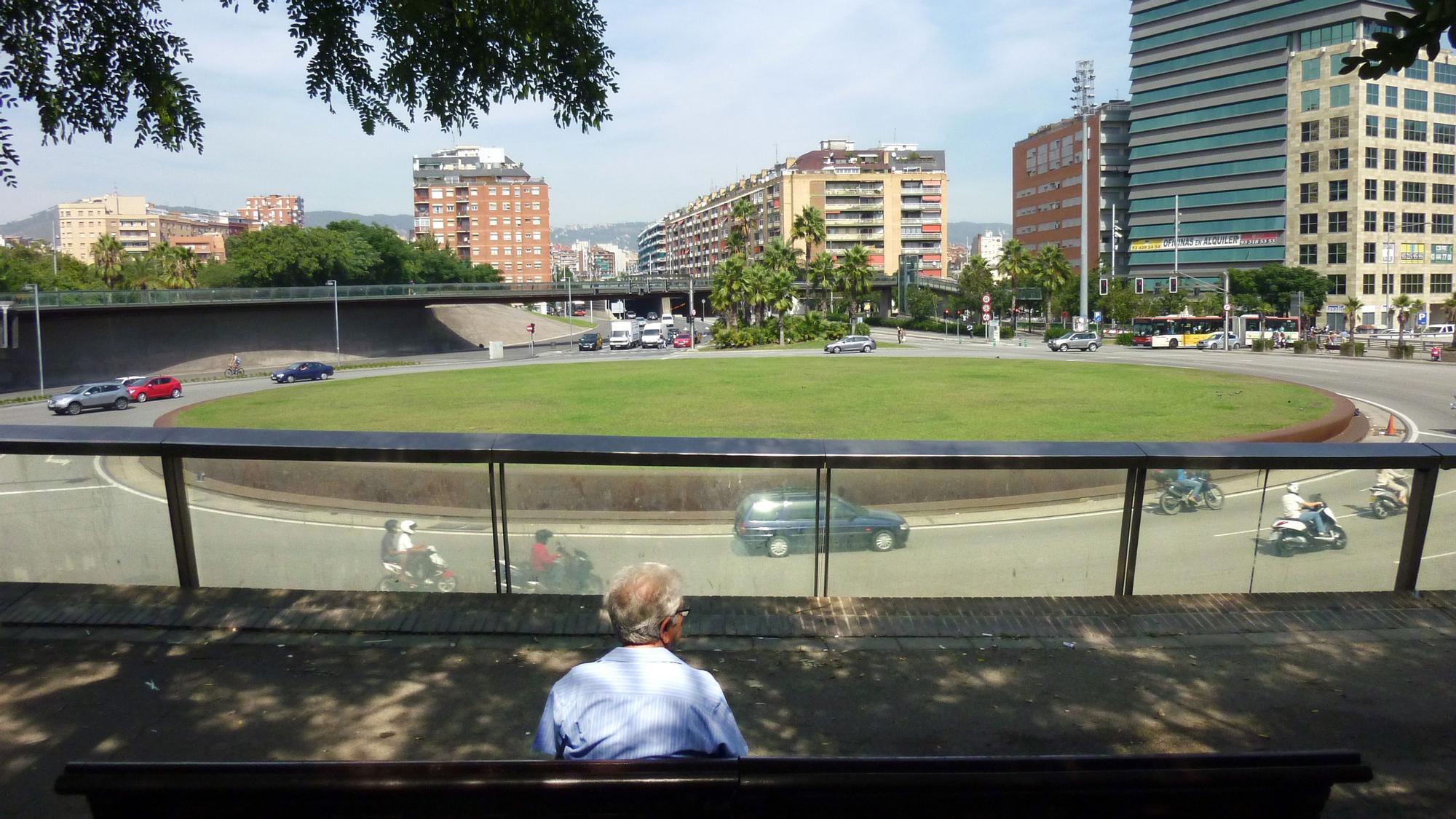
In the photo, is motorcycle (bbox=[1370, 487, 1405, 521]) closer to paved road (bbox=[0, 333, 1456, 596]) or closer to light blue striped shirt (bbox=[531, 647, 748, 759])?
paved road (bbox=[0, 333, 1456, 596])

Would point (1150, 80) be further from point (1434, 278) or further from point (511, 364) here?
point (511, 364)

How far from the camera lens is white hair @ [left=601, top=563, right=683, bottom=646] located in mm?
2895

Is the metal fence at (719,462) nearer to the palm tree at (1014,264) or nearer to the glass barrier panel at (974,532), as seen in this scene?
the glass barrier panel at (974,532)

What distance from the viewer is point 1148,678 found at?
4.88 m

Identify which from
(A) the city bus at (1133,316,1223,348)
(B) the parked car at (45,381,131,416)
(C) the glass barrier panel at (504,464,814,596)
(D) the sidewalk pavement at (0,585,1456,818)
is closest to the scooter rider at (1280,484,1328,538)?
(D) the sidewalk pavement at (0,585,1456,818)

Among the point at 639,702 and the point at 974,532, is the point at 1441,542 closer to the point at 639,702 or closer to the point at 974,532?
the point at 974,532

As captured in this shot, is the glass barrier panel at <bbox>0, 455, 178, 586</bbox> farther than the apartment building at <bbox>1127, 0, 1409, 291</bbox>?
No

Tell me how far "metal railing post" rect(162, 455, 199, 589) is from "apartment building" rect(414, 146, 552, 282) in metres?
175

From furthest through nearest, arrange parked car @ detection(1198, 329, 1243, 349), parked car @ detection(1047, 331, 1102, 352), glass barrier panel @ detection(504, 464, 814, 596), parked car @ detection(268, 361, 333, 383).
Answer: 1. parked car @ detection(1198, 329, 1243, 349)
2. parked car @ detection(1047, 331, 1102, 352)
3. parked car @ detection(268, 361, 333, 383)
4. glass barrier panel @ detection(504, 464, 814, 596)

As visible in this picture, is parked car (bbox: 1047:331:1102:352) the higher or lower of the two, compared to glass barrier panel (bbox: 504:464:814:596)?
lower

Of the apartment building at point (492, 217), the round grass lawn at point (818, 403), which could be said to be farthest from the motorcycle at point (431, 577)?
the apartment building at point (492, 217)

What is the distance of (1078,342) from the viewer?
70188 millimetres

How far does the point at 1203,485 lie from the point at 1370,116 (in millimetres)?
112713

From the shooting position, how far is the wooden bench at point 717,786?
2.22 metres
